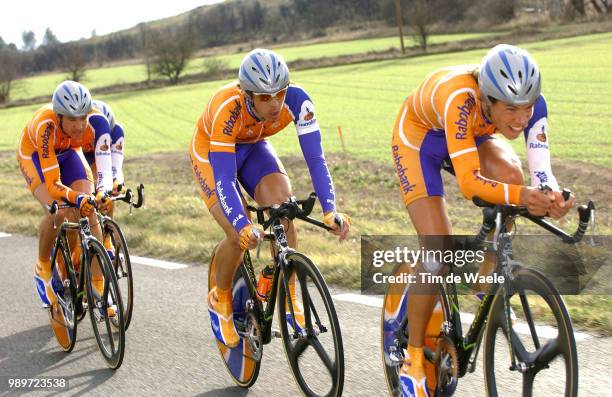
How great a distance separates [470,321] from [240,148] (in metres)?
1.99

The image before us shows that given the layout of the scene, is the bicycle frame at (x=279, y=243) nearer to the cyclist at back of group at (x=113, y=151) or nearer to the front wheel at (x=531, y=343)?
the front wheel at (x=531, y=343)

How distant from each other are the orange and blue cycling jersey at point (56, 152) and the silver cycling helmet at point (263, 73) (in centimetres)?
215

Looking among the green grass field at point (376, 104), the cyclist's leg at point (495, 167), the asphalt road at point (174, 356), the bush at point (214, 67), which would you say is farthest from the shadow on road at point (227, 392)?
the bush at point (214, 67)

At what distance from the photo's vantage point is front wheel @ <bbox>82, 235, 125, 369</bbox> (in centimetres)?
523

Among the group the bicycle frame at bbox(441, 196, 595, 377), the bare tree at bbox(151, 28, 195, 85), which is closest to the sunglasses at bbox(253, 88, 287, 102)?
the bicycle frame at bbox(441, 196, 595, 377)

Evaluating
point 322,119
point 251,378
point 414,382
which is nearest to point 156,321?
point 251,378

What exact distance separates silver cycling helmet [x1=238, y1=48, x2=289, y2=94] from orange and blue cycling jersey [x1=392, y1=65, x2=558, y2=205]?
689 millimetres

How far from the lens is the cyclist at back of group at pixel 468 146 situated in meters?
3.44

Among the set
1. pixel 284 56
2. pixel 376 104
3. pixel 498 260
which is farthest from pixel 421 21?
pixel 498 260

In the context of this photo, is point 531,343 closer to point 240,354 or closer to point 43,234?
point 240,354

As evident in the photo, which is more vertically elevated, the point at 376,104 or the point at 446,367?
the point at 446,367

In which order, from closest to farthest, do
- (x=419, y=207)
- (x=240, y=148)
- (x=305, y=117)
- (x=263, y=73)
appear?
(x=419, y=207), (x=263, y=73), (x=305, y=117), (x=240, y=148)

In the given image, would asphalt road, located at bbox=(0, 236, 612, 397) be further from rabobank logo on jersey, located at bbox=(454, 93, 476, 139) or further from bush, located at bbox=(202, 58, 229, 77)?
bush, located at bbox=(202, 58, 229, 77)

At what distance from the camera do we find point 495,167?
13.4ft
